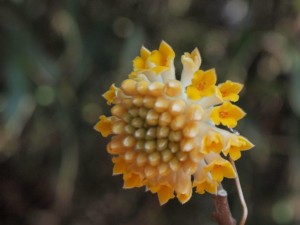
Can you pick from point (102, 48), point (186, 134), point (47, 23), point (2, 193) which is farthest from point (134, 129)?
point (2, 193)

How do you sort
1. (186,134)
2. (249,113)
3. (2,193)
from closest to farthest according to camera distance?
(186,134) → (249,113) → (2,193)

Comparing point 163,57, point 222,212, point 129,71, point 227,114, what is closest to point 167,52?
point 163,57

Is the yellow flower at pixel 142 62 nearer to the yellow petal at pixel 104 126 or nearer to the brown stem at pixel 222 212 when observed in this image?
the yellow petal at pixel 104 126

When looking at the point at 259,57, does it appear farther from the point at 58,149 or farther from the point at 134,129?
the point at 134,129

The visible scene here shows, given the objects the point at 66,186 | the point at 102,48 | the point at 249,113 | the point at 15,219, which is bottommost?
the point at 15,219

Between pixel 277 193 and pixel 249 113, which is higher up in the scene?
pixel 249 113

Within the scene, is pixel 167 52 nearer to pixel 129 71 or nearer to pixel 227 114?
pixel 227 114

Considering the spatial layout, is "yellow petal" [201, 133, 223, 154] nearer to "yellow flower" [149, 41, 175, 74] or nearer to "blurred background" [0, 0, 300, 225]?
"yellow flower" [149, 41, 175, 74]
